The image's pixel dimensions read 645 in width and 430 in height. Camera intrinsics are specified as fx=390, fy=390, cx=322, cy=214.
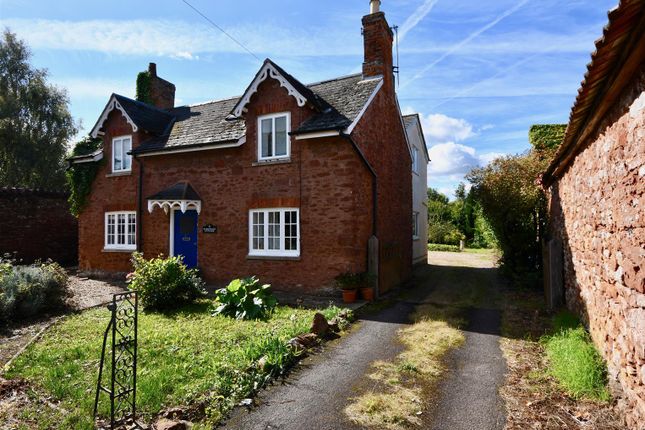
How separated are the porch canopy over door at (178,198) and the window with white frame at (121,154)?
3398 mm

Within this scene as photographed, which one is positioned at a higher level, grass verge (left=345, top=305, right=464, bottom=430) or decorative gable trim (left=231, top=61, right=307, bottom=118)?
decorative gable trim (left=231, top=61, right=307, bottom=118)

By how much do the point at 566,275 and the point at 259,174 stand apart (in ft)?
31.4

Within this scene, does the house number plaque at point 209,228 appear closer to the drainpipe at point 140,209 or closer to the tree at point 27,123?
the drainpipe at point 140,209

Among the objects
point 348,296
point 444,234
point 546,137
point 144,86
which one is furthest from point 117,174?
point 444,234

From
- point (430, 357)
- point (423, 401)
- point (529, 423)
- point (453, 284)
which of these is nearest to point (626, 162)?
point (529, 423)

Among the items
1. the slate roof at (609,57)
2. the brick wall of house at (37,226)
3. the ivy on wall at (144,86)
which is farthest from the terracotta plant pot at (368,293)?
the brick wall of house at (37,226)

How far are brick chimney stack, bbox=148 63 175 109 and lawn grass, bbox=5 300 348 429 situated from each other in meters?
15.2

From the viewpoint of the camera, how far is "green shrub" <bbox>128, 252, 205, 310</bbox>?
10.8 m

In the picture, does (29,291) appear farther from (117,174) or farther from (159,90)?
(159,90)

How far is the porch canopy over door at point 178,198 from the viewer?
46.5ft

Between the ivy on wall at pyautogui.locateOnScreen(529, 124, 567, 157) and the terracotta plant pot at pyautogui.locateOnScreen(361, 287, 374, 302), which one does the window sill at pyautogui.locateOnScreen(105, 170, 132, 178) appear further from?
the ivy on wall at pyautogui.locateOnScreen(529, 124, 567, 157)

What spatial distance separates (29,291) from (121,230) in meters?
7.40

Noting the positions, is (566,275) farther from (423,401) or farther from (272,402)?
(272,402)

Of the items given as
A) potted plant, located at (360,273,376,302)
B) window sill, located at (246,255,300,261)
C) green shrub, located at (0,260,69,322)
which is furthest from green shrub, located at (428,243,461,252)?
green shrub, located at (0,260,69,322)
